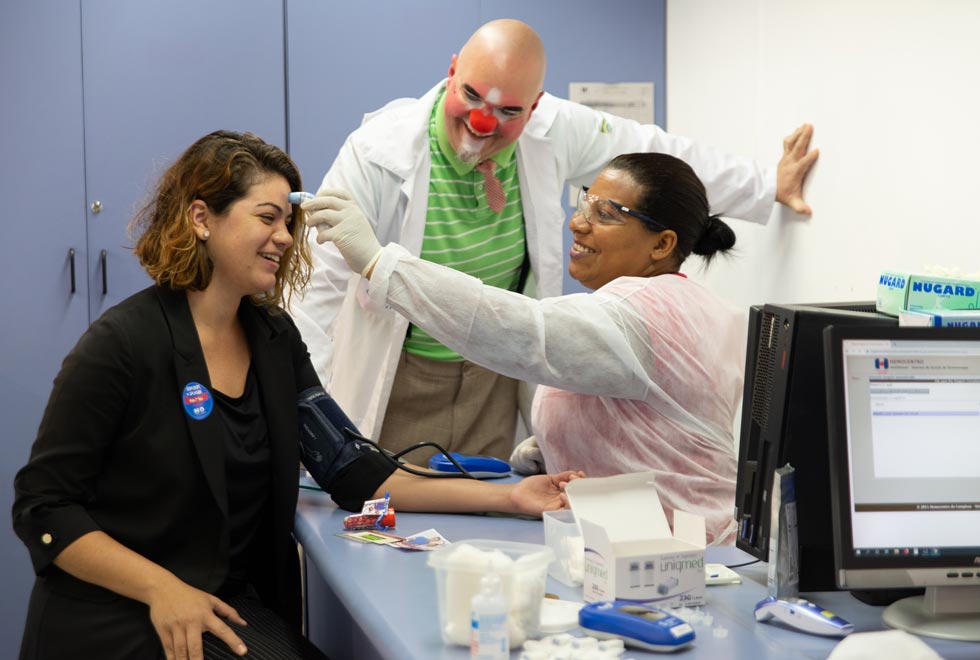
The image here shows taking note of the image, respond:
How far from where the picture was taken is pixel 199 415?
1.63 m

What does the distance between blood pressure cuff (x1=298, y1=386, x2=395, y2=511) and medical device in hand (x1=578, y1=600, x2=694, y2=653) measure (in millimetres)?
658

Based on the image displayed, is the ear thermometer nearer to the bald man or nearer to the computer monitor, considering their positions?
the bald man

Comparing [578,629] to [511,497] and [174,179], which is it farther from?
[174,179]

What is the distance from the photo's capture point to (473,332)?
67.0 inches

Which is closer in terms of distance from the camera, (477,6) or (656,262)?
(656,262)

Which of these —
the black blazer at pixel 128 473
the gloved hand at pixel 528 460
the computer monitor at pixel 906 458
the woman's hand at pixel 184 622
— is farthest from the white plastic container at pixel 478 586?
the gloved hand at pixel 528 460

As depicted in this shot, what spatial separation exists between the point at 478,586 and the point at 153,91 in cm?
249

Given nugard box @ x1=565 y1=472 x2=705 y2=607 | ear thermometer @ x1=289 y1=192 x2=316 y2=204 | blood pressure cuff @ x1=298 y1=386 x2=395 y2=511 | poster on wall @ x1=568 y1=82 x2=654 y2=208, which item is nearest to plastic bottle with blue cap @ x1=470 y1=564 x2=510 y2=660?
nugard box @ x1=565 y1=472 x2=705 y2=607

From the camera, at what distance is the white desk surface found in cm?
118

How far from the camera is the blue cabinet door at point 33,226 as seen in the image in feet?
10.2

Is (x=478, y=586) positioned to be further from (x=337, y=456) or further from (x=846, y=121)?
(x=846, y=121)

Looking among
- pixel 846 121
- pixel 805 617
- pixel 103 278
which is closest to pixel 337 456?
pixel 805 617

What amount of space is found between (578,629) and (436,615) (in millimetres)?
175

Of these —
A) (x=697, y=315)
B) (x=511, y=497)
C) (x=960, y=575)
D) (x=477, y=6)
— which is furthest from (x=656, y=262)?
(x=477, y=6)
